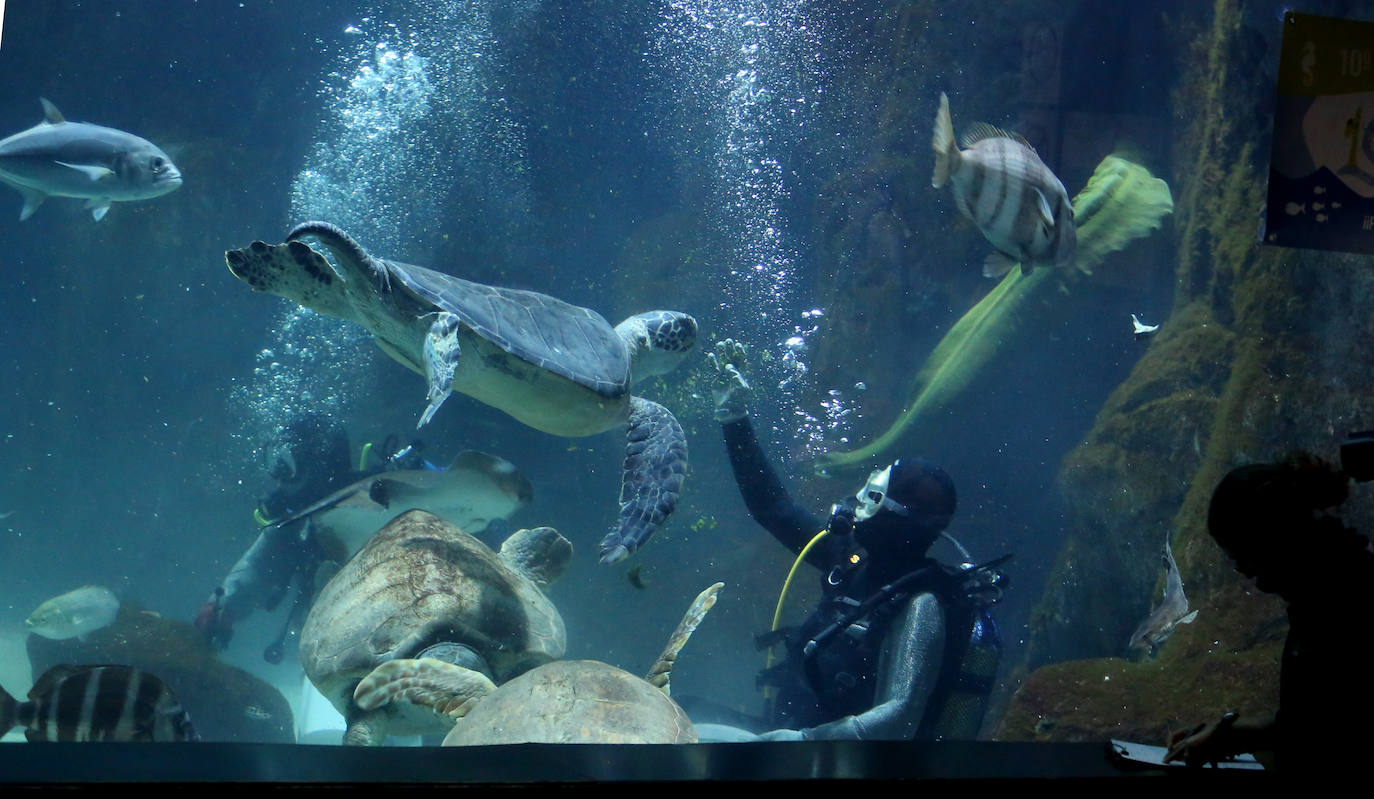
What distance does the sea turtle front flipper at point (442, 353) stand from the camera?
8.84 ft

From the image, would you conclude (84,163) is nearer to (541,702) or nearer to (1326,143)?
(541,702)

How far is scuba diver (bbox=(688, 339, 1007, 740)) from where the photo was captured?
9.59 feet

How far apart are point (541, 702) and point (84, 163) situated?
4.03 metres

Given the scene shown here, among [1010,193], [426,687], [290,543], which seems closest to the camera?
[426,687]

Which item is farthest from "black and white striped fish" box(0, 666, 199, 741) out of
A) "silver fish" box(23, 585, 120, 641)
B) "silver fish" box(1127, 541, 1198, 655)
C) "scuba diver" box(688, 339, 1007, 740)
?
"silver fish" box(23, 585, 120, 641)

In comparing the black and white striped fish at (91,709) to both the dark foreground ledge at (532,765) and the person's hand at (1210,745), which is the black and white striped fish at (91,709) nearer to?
the dark foreground ledge at (532,765)

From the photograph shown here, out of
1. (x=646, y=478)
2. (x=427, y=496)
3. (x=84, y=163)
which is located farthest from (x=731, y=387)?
(x=84, y=163)

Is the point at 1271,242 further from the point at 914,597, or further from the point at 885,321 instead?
→ the point at 885,321

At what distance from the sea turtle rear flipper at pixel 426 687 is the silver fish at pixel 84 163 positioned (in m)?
3.32

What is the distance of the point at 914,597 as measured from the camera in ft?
10.1

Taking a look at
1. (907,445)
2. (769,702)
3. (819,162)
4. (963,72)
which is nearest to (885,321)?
(907,445)

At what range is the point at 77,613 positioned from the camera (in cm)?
477

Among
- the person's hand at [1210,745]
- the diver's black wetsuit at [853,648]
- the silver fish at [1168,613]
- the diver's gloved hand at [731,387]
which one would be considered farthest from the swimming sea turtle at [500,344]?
the person's hand at [1210,745]

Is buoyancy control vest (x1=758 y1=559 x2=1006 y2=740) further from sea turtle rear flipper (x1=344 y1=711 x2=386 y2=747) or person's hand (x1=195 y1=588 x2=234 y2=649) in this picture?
person's hand (x1=195 y1=588 x2=234 y2=649)
